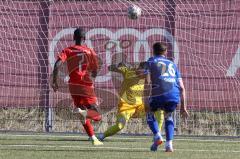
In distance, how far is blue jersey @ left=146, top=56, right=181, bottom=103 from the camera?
1368cm

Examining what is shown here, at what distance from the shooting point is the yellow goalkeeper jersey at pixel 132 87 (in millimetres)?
16172

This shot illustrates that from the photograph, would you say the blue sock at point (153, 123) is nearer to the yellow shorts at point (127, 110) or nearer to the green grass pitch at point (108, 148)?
the green grass pitch at point (108, 148)

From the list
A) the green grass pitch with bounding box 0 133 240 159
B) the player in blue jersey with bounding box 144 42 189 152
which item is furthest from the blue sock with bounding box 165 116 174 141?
the green grass pitch with bounding box 0 133 240 159

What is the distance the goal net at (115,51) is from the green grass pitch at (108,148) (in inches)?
54.0

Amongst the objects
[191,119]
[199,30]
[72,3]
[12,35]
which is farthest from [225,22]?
[12,35]

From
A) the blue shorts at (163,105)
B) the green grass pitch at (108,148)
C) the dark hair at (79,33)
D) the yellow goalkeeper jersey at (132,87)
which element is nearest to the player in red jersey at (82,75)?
the dark hair at (79,33)

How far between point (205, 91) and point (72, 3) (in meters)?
3.43

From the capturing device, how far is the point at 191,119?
Answer: 18734 mm

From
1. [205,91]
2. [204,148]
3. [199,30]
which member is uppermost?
[199,30]

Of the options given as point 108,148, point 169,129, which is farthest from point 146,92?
point 169,129

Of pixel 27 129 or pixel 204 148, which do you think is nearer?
pixel 204 148

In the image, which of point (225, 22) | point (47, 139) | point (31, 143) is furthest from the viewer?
point (225, 22)

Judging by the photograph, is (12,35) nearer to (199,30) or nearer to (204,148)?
(199,30)

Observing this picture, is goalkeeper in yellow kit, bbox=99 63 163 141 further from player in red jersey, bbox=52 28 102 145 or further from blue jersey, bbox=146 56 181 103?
blue jersey, bbox=146 56 181 103
